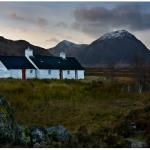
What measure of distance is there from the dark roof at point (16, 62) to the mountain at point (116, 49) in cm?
670

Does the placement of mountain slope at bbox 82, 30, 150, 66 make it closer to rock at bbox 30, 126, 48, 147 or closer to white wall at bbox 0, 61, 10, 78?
rock at bbox 30, 126, 48, 147

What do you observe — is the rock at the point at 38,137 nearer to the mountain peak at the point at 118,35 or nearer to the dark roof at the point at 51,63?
the mountain peak at the point at 118,35

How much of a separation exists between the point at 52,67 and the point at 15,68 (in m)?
2.25

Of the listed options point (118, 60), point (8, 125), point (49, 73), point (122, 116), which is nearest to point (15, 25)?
point (118, 60)

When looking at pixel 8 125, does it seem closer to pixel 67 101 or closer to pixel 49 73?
pixel 67 101

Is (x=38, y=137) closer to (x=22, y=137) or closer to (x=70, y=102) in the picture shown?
(x=22, y=137)

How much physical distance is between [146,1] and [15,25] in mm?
4588

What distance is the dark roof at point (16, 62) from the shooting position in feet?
71.8

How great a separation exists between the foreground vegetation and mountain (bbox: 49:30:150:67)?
176cm

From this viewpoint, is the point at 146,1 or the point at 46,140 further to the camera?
the point at 146,1

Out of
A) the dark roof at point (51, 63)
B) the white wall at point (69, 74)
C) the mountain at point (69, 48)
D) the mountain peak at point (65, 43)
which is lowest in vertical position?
the white wall at point (69, 74)

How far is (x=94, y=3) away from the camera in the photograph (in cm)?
1395

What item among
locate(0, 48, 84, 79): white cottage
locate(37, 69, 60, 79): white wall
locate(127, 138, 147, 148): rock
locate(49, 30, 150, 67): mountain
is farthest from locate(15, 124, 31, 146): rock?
locate(37, 69, 60, 79): white wall

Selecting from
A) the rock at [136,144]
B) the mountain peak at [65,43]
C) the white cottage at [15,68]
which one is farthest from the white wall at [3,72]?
the rock at [136,144]
